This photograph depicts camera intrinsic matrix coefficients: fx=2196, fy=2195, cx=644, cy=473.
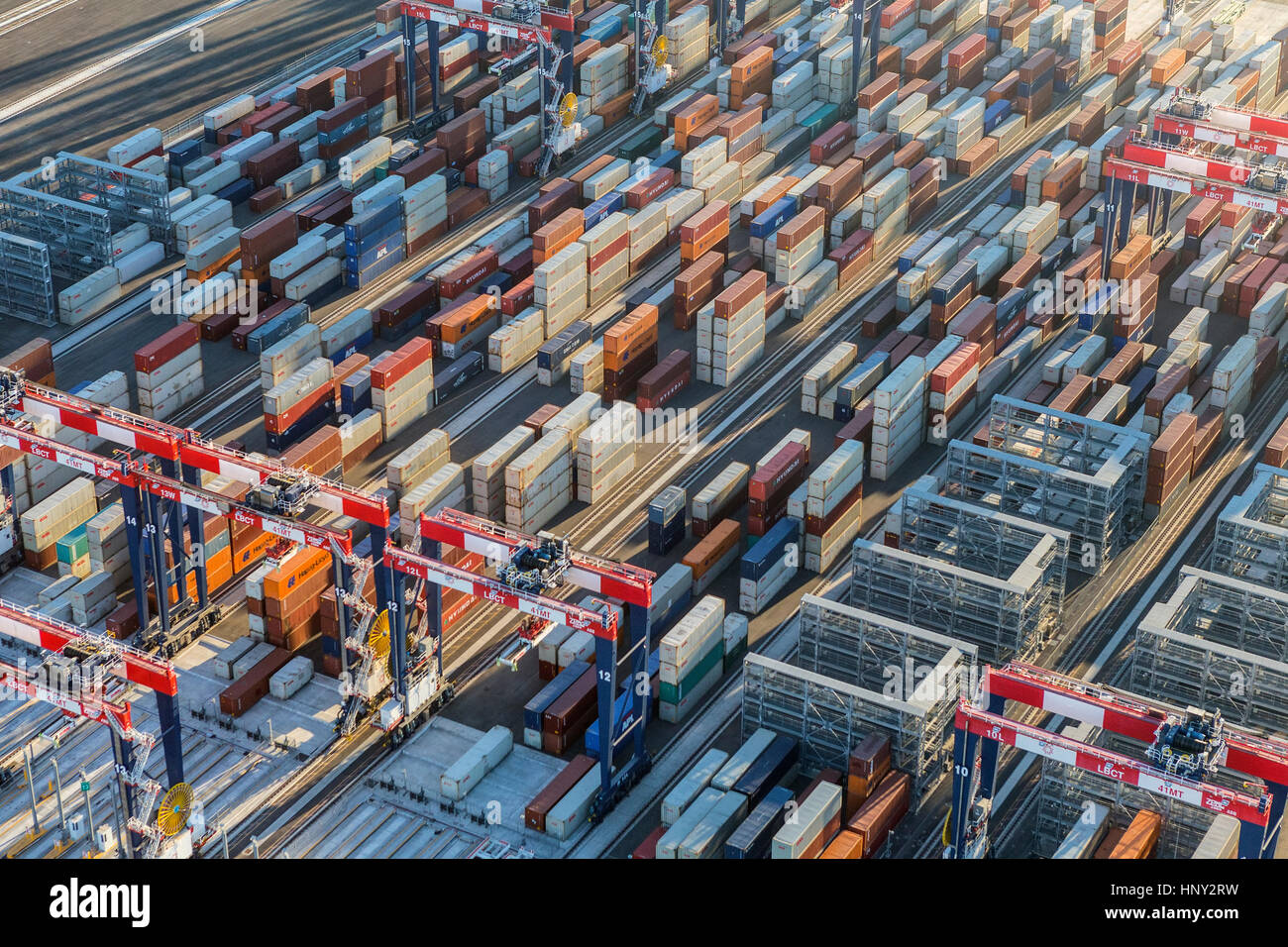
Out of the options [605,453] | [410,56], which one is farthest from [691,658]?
[410,56]

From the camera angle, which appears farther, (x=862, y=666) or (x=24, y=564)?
(x=24, y=564)

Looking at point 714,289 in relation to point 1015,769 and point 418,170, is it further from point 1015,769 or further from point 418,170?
point 1015,769

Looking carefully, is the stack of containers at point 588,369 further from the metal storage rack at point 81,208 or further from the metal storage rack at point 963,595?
the metal storage rack at point 81,208

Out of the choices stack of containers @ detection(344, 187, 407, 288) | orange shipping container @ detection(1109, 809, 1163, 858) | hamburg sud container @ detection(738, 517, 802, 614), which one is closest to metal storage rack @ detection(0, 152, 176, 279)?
stack of containers @ detection(344, 187, 407, 288)


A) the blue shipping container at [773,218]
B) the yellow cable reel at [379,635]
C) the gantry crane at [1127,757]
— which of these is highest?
the gantry crane at [1127,757]

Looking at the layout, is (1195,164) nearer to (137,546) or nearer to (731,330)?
(731,330)

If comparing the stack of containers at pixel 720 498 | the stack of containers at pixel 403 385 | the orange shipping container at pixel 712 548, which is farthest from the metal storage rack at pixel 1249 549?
the stack of containers at pixel 403 385

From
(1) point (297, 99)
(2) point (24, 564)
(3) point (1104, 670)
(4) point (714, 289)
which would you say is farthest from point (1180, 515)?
(1) point (297, 99)
